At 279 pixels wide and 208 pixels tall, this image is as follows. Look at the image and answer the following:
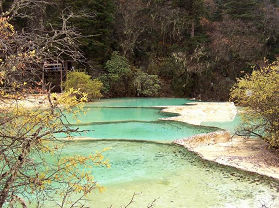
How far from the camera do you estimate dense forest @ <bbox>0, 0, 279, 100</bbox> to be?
22062 mm

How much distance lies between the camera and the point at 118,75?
877 inches

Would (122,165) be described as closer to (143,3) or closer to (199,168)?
(199,168)

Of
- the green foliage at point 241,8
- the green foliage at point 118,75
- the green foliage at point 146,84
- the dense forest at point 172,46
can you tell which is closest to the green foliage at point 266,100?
the dense forest at point 172,46

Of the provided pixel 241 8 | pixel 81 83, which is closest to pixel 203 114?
pixel 81 83

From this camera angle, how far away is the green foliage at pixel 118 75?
2216 centimetres

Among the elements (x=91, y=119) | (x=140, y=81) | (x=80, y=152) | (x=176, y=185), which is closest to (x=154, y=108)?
(x=91, y=119)

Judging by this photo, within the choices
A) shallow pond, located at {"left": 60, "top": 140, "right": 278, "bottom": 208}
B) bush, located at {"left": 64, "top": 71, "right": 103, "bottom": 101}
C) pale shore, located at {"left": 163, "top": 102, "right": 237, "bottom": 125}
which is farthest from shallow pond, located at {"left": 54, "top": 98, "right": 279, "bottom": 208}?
bush, located at {"left": 64, "top": 71, "right": 103, "bottom": 101}

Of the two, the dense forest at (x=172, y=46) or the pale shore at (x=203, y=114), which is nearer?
the pale shore at (x=203, y=114)

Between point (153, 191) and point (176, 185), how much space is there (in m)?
0.54

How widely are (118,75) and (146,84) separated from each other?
2.14 meters

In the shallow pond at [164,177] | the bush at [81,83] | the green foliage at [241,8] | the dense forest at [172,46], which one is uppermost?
the green foliage at [241,8]

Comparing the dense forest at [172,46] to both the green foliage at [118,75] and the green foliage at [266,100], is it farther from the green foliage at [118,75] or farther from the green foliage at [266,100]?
the green foliage at [266,100]

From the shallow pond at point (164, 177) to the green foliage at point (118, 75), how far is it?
11.8 metres

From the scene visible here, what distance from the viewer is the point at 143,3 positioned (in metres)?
25.7
